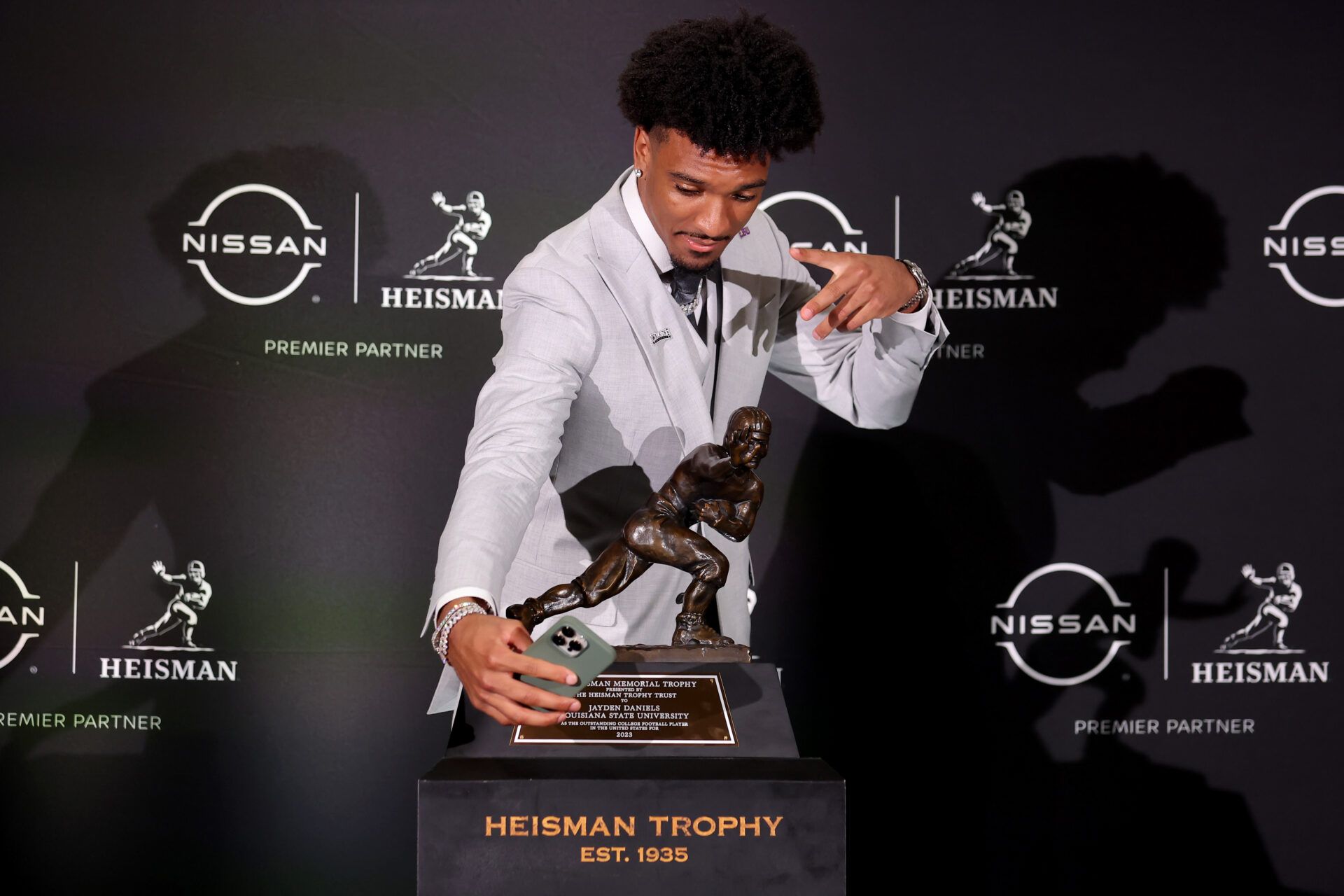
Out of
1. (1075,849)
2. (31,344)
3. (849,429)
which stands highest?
(31,344)

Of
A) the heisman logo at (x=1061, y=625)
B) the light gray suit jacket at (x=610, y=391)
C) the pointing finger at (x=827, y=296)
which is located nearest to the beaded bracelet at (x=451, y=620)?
the light gray suit jacket at (x=610, y=391)

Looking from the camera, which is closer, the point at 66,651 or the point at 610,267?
the point at 610,267

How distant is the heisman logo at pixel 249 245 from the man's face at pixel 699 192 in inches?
67.8

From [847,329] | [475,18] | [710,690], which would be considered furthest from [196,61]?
[710,690]

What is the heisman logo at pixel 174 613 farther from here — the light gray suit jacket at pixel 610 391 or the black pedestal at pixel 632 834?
the black pedestal at pixel 632 834

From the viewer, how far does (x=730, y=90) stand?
1.77 meters

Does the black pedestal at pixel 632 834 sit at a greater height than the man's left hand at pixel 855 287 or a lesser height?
lesser

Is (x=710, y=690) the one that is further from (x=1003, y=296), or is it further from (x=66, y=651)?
(x=66, y=651)

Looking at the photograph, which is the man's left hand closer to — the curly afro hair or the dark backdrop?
the curly afro hair

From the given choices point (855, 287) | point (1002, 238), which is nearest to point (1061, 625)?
point (1002, 238)

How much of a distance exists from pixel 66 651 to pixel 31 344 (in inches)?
35.2

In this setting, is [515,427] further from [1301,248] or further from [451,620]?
[1301,248]

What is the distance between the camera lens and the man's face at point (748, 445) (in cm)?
177

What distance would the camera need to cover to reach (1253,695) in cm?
334
